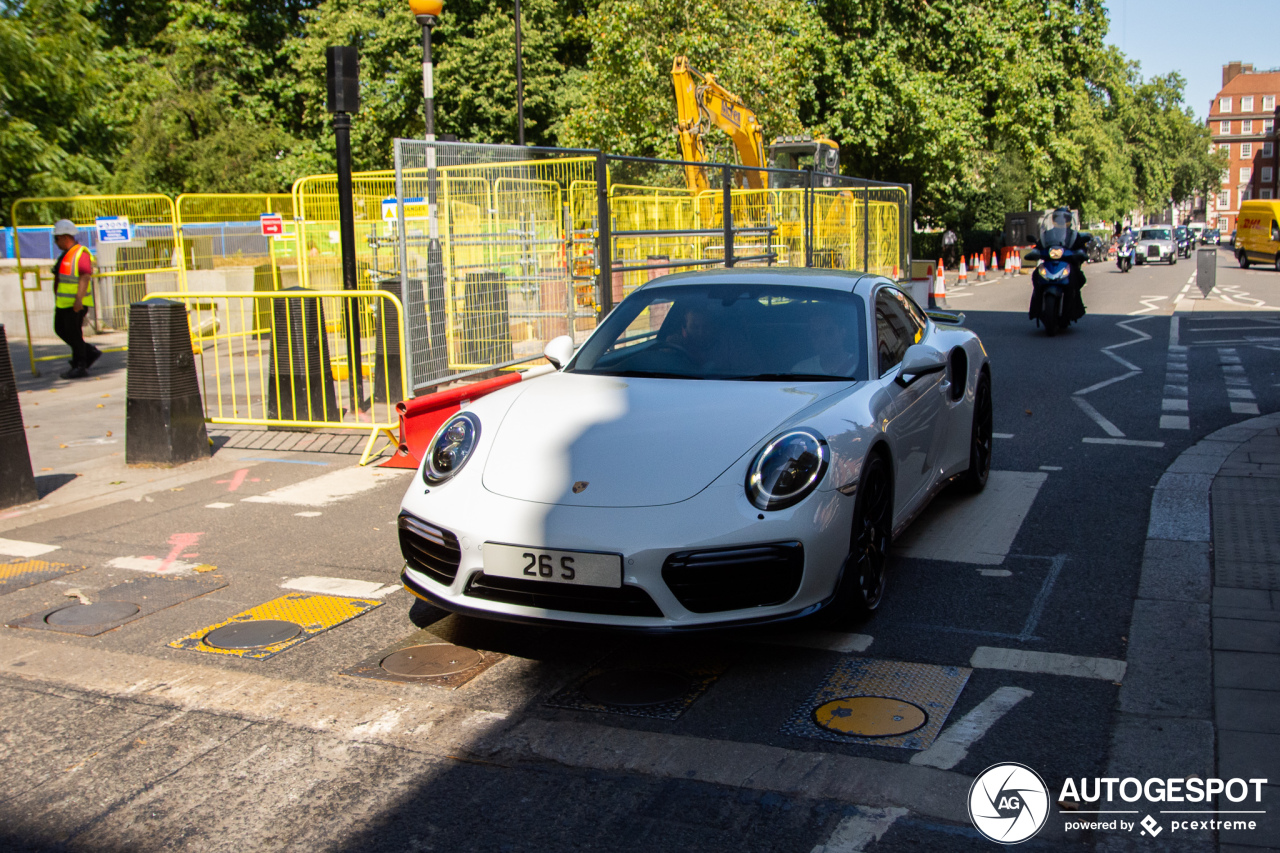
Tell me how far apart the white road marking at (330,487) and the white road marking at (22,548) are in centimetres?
130

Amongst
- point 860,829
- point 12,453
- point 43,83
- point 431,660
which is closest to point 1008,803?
point 860,829

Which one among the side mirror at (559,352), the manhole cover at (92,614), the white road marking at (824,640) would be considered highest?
the side mirror at (559,352)

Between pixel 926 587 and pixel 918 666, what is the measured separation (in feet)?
3.33

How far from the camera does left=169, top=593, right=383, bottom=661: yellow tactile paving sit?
4.59 metres

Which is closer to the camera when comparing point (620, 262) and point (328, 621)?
point (328, 621)

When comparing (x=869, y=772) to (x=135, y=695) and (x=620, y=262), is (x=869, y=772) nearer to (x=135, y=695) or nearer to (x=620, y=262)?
(x=135, y=695)

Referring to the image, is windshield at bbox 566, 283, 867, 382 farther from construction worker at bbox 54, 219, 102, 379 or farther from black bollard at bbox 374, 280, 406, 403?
construction worker at bbox 54, 219, 102, 379

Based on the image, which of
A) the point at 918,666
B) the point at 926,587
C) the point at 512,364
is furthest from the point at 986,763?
the point at 512,364

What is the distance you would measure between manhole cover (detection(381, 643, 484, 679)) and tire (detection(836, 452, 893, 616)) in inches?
57.1

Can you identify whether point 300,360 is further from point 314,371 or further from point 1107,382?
point 1107,382

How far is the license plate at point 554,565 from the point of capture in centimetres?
397

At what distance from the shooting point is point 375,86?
3925 cm

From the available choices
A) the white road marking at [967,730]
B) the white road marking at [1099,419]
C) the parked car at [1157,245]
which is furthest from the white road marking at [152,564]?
the parked car at [1157,245]

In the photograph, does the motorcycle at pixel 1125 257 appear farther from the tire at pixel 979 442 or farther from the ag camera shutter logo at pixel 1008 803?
the ag camera shutter logo at pixel 1008 803
